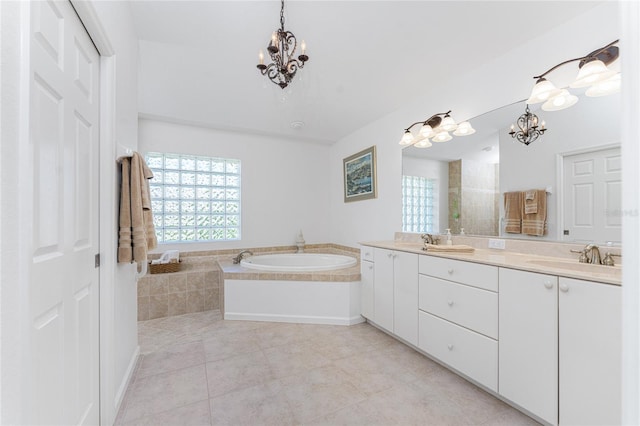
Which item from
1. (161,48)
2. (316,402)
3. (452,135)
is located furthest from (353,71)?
(316,402)

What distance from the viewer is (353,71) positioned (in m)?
2.49

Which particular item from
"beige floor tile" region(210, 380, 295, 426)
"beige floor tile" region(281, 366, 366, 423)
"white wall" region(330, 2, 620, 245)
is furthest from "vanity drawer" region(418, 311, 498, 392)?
"white wall" region(330, 2, 620, 245)

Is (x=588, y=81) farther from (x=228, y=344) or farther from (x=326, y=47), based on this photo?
(x=228, y=344)

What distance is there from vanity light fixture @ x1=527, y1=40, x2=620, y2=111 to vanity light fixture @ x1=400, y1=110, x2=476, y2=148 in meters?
0.62

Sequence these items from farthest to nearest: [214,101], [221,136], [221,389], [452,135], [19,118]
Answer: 1. [221,136]
2. [214,101]
3. [452,135]
4. [221,389]
5. [19,118]

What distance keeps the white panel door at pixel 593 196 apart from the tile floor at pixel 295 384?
120cm

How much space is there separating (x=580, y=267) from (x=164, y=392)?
265 cm

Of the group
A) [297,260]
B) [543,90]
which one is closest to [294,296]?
[297,260]

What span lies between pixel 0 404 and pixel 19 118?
0.71 m

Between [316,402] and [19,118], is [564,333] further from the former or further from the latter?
[19,118]

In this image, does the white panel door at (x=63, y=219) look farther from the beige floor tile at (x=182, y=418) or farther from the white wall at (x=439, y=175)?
the white wall at (x=439, y=175)

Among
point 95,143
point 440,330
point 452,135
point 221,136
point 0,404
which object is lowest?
point 440,330

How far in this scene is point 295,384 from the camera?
1884 millimetres

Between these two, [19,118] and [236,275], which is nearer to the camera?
[19,118]
